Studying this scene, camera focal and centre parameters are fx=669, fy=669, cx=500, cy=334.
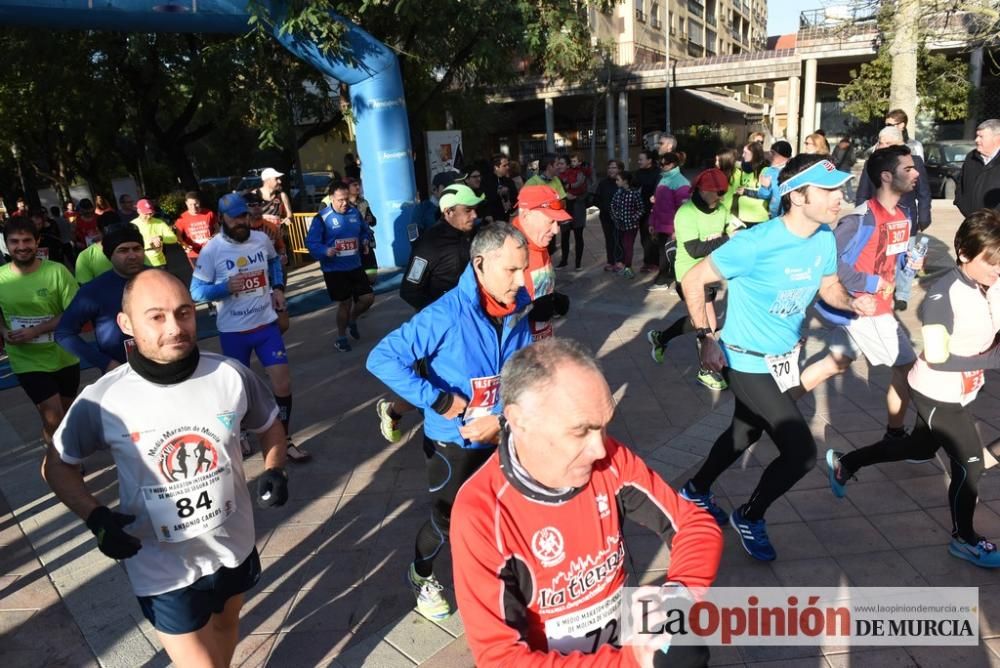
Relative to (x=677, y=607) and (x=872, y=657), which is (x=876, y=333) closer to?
(x=872, y=657)

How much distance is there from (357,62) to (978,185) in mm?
8716

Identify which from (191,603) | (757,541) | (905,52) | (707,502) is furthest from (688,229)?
(905,52)

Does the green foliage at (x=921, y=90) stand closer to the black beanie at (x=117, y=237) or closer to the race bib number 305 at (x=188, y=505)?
the black beanie at (x=117, y=237)

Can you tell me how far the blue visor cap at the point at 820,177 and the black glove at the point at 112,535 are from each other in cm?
326

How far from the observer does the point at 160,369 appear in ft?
7.27

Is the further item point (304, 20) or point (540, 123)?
point (540, 123)

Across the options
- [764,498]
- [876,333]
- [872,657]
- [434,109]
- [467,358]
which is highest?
[434,109]

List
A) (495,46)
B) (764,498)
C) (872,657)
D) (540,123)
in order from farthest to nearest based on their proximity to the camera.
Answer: (540,123) < (495,46) < (764,498) < (872,657)

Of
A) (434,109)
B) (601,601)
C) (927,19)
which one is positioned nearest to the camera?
(601,601)

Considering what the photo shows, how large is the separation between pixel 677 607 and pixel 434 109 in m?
17.5

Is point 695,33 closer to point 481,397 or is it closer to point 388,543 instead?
point 388,543

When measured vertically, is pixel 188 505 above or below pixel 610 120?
below

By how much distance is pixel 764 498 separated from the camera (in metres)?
3.44

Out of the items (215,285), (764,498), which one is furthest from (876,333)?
(215,285)
